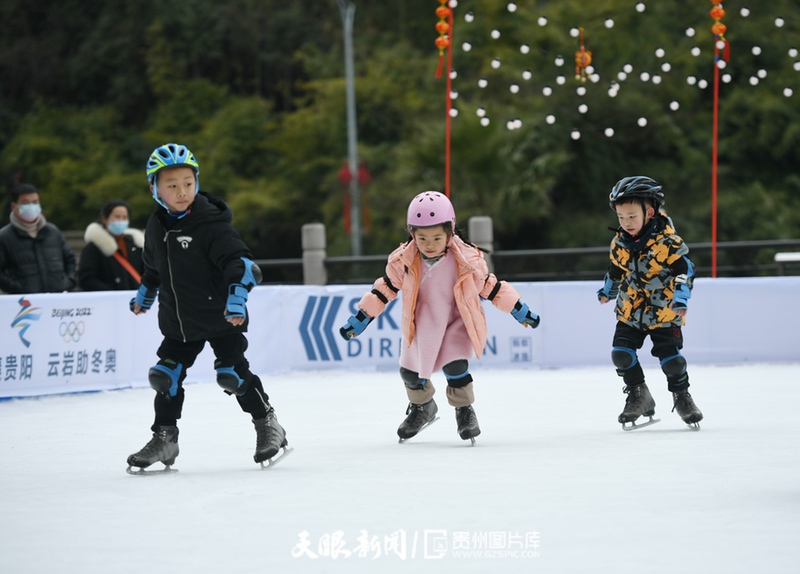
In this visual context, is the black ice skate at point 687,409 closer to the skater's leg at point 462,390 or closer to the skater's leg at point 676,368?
the skater's leg at point 676,368

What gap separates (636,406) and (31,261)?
5.39 meters

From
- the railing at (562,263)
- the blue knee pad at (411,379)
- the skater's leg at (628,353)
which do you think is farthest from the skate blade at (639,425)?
the railing at (562,263)

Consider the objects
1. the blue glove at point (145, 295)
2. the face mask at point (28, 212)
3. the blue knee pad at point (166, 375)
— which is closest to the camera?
the blue knee pad at point (166, 375)

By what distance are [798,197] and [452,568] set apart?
27.3 m

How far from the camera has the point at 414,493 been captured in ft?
17.2

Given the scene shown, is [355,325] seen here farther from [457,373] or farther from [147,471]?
[147,471]

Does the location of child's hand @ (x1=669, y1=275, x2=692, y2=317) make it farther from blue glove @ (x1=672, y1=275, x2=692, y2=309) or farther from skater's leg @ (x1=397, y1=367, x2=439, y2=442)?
skater's leg @ (x1=397, y1=367, x2=439, y2=442)

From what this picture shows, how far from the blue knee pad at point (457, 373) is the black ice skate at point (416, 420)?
0.33m

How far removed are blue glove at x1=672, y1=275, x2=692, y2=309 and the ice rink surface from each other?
0.72 metres

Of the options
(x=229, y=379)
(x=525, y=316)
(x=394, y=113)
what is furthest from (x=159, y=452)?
(x=394, y=113)

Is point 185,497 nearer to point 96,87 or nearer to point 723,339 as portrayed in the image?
point 723,339

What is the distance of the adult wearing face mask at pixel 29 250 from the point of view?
10.1 m

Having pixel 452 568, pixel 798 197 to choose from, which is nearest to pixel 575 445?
pixel 452 568

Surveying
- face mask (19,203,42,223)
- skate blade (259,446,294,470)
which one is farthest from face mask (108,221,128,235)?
skate blade (259,446,294,470)
